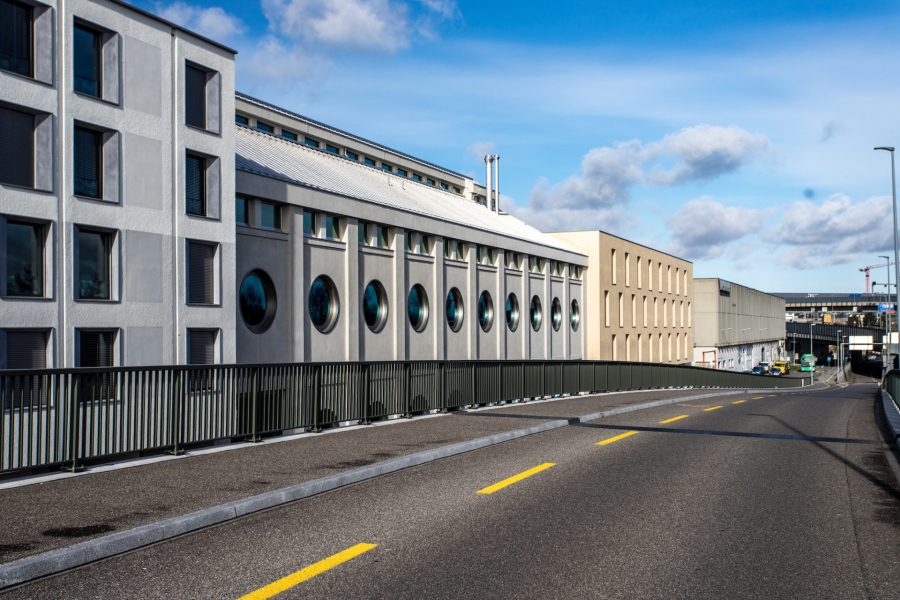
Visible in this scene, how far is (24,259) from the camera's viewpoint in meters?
17.2

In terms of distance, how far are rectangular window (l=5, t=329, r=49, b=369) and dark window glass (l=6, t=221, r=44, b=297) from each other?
2.73 feet

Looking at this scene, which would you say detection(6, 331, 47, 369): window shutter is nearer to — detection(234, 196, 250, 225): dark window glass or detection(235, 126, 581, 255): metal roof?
detection(234, 196, 250, 225): dark window glass

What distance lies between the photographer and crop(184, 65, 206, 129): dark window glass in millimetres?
21078

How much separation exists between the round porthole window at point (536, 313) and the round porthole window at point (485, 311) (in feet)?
18.9

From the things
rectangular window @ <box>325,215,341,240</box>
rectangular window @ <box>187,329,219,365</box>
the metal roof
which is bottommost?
rectangular window @ <box>187,329,219,365</box>

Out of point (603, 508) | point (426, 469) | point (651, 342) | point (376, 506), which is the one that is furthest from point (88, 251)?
point (651, 342)

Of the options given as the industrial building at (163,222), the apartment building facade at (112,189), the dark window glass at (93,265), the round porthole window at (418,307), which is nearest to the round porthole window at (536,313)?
the round porthole window at (418,307)

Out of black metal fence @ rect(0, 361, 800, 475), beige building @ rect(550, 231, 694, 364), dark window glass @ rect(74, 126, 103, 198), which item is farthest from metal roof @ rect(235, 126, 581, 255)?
black metal fence @ rect(0, 361, 800, 475)

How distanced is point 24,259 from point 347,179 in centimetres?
1536

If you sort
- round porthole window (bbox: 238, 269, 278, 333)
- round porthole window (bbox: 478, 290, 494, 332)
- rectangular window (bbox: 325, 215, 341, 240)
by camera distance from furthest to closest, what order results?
round porthole window (bbox: 478, 290, 494, 332) < rectangular window (bbox: 325, 215, 341, 240) < round porthole window (bbox: 238, 269, 278, 333)

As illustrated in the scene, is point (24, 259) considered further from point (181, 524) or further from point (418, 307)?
point (418, 307)

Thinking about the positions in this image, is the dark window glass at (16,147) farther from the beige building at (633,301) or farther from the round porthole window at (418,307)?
the beige building at (633,301)

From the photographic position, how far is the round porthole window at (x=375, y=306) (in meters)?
28.3

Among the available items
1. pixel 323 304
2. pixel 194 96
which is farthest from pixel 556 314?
pixel 194 96
